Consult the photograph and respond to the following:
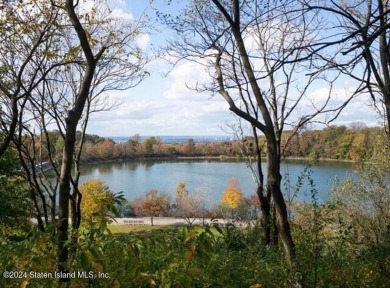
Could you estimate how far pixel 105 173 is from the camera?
4528 centimetres

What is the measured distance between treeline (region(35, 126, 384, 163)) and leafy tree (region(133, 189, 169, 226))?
18.8 feet

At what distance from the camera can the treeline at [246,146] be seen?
870 centimetres

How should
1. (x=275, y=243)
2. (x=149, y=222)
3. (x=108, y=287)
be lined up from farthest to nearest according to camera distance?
(x=149, y=222), (x=275, y=243), (x=108, y=287)

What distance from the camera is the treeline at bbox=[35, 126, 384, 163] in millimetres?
8703

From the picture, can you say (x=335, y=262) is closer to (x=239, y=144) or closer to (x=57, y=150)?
(x=239, y=144)

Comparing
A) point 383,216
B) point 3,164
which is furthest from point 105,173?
point 383,216

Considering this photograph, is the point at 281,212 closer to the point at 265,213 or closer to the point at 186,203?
the point at 265,213

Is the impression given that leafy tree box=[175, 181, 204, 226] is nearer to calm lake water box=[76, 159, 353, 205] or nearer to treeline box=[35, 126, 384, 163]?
calm lake water box=[76, 159, 353, 205]

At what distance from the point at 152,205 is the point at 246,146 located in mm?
22013

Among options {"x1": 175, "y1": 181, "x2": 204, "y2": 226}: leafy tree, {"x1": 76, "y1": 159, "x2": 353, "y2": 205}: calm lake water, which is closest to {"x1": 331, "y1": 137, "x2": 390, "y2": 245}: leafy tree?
{"x1": 175, "y1": 181, "x2": 204, "y2": 226}: leafy tree

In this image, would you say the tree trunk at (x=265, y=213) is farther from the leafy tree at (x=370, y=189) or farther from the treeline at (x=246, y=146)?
the leafy tree at (x=370, y=189)

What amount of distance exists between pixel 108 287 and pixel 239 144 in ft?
25.2

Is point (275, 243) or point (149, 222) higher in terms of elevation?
point (275, 243)

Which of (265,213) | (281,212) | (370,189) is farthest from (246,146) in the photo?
(281,212)
